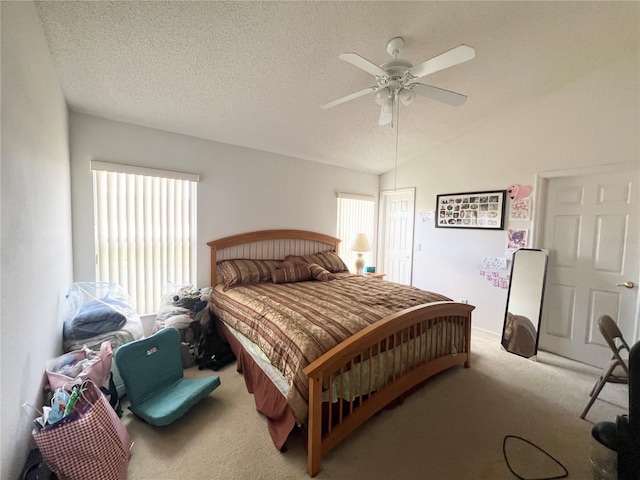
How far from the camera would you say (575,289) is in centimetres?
301

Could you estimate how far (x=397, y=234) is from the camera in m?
4.86

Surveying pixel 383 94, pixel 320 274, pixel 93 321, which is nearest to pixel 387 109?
pixel 383 94

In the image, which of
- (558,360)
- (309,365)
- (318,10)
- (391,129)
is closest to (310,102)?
(318,10)

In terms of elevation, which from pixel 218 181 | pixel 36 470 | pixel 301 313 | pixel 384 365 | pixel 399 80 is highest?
pixel 399 80

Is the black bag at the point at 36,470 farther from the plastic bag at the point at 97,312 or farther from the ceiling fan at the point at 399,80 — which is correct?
the ceiling fan at the point at 399,80

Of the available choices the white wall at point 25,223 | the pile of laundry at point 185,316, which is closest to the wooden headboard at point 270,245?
the pile of laundry at point 185,316

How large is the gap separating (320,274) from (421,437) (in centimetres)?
208

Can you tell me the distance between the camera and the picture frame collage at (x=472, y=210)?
11.5 ft

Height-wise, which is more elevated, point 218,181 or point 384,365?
point 218,181

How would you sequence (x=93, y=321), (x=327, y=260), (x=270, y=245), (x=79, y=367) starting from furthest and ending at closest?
(x=327, y=260), (x=270, y=245), (x=93, y=321), (x=79, y=367)

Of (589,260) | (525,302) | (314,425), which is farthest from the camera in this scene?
(525,302)

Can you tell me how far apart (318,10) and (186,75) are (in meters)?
1.16

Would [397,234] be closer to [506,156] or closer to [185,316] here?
[506,156]

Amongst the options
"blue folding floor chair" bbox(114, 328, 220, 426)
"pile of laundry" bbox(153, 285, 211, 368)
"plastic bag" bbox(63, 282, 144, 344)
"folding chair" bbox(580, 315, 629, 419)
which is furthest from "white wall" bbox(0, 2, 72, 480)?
"folding chair" bbox(580, 315, 629, 419)
